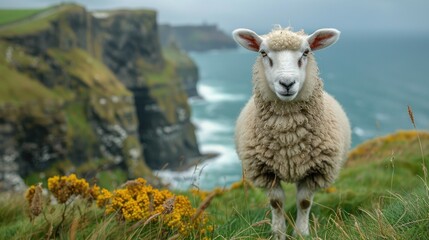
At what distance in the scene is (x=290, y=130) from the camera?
18.3 feet

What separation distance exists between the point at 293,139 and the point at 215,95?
157336mm

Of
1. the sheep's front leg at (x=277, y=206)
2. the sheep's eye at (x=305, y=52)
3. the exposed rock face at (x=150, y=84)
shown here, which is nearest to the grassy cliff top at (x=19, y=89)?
the exposed rock face at (x=150, y=84)

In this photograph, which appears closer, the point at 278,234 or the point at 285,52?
the point at 285,52

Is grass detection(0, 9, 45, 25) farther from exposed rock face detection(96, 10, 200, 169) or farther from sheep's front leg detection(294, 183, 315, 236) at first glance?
sheep's front leg detection(294, 183, 315, 236)

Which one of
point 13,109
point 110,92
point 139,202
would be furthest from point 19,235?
point 110,92

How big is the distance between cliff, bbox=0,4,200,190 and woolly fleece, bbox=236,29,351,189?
127ft

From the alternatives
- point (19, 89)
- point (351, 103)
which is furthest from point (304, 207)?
point (351, 103)

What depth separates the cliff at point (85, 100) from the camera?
214 feet

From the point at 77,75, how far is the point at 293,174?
81.6 metres

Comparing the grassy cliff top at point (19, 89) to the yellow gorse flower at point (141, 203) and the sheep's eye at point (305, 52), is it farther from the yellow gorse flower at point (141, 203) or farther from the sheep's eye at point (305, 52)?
the sheep's eye at point (305, 52)

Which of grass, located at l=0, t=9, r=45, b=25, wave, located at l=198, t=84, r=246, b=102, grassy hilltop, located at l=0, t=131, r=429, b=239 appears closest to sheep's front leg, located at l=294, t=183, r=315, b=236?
grassy hilltop, located at l=0, t=131, r=429, b=239

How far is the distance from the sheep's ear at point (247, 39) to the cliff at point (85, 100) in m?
38.8

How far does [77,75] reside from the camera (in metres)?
82.6

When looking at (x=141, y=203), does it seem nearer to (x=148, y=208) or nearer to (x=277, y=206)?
(x=148, y=208)
